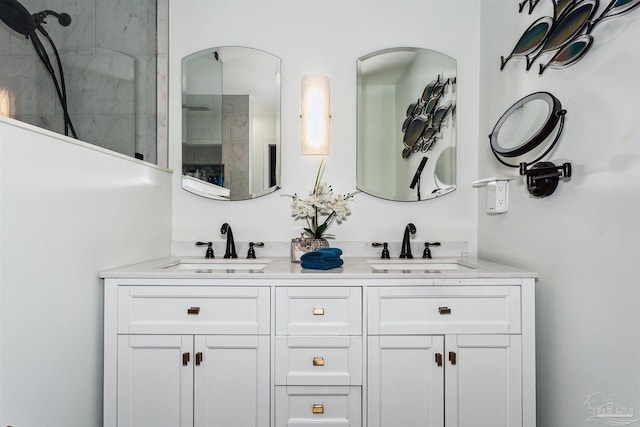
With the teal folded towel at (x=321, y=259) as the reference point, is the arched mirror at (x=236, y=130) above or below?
above

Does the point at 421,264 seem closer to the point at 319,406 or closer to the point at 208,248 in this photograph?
the point at 319,406

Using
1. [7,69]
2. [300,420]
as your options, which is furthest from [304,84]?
[300,420]

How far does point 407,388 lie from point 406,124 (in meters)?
1.32

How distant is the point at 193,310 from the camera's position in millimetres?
1323

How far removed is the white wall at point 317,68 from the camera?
194 centimetres

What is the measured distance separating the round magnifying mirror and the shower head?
1809 millimetres

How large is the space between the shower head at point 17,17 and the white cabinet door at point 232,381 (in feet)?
3.88

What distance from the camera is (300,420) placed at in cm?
133

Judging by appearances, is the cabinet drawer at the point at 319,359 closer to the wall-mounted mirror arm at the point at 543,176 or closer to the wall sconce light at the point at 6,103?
the wall-mounted mirror arm at the point at 543,176

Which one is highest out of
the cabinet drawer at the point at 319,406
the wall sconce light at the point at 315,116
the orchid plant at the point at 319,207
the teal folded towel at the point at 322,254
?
the wall sconce light at the point at 315,116

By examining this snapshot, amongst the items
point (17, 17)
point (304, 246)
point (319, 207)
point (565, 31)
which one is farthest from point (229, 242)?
point (565, 31)

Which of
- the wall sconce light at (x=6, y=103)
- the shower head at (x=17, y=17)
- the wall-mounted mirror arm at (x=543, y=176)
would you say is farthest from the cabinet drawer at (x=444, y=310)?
the shower head at (x=17, y=17)

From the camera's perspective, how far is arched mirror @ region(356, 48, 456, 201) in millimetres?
1922

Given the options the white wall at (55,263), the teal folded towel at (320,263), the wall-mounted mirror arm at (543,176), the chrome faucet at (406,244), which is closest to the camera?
the white wall at (55,263)
